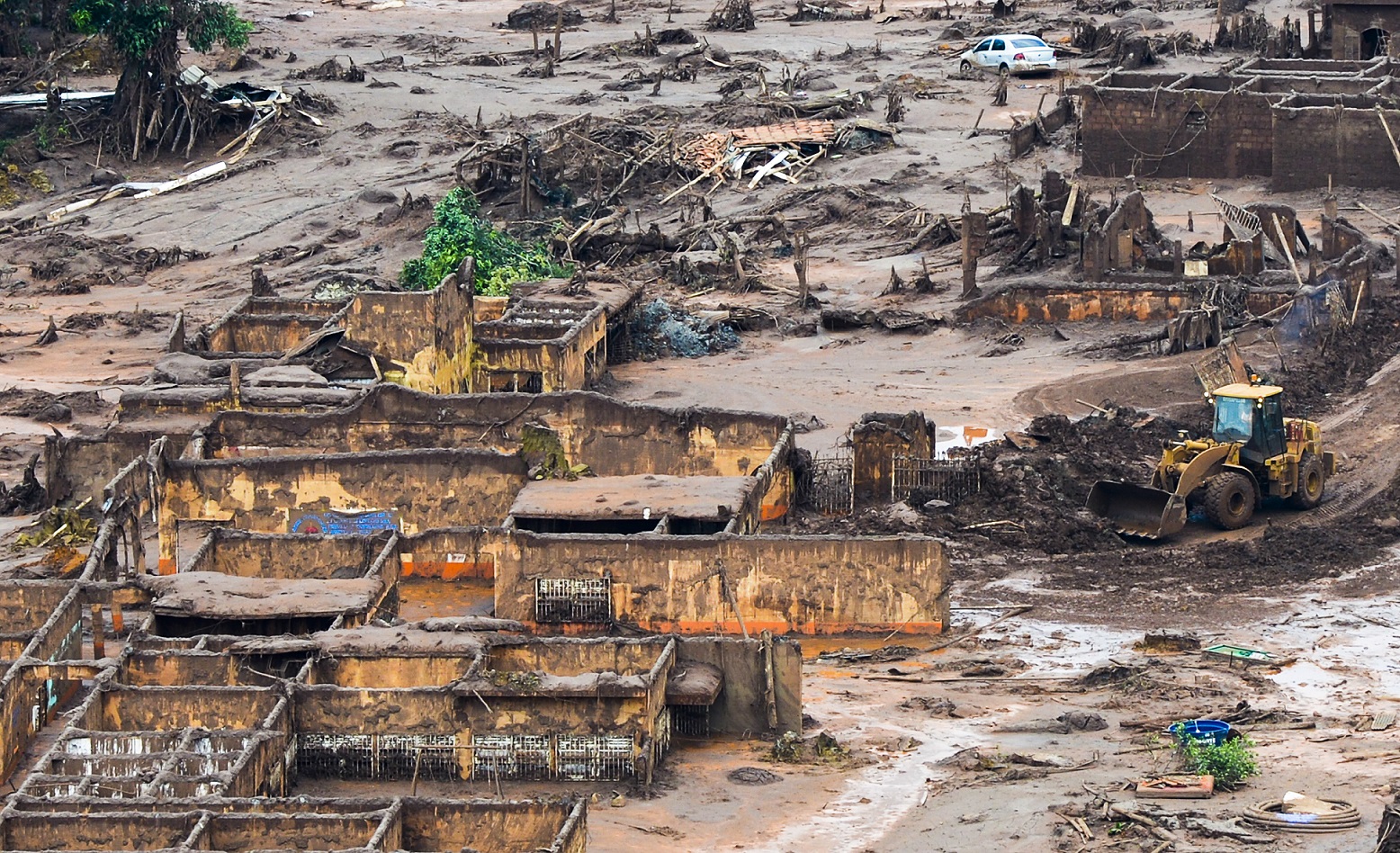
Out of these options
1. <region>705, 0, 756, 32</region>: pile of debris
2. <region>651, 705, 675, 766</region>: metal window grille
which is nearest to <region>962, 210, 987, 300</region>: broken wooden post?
<region>651, 705, 675, 766</region>: metal window grille

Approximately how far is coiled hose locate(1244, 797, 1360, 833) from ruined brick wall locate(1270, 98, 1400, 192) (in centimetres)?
2632

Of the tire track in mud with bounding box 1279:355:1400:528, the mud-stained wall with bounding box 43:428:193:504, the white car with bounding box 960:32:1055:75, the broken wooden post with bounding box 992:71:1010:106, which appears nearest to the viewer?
the tire track in mud with bounding box 1279:355:1400:528

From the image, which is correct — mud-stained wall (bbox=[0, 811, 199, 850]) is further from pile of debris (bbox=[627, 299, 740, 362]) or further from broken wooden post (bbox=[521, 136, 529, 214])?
broken wooden post (bbox=[521, 136, 529, 214])

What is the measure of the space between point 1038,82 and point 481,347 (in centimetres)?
2429

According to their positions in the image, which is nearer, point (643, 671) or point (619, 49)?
point (643, 671)

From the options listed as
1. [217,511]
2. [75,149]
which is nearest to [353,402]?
[217,511]

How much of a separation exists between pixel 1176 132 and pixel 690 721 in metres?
25.5


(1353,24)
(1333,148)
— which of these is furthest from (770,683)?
(1353,24)

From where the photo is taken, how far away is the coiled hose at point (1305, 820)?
68.6 ft

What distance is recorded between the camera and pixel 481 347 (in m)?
37.9

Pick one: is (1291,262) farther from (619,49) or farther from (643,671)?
(619,49)

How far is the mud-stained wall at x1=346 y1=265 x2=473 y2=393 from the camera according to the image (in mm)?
36906

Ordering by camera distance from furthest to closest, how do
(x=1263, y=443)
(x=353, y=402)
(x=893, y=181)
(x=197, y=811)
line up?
(x=893, y=181)
(x=353, y=402)
(x=1263, y=443)
(x=197, y=811)

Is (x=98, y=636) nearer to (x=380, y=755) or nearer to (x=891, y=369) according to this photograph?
(x=380, y=755)
